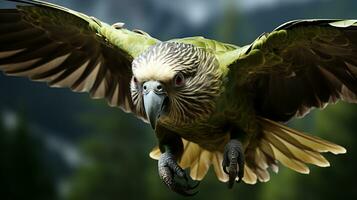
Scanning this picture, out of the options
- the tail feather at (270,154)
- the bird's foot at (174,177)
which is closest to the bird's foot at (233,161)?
the bird's foot at (174,177)

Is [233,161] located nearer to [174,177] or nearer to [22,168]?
[174,177]

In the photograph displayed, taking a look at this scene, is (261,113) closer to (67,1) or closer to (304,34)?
(304,34)

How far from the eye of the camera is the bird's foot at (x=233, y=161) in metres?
3.17

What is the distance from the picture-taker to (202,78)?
3.01m

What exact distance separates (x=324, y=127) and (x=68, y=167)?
5690mm

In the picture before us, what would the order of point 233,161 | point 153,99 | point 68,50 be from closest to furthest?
point 153,99, point 233,161, point 68,50

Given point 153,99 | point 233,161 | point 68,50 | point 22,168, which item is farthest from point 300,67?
point 22,168

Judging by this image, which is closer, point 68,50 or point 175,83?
point 175,83

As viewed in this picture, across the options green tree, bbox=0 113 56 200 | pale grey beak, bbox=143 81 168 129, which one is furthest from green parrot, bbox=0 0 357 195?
green tree, bbox=0 113 56 200

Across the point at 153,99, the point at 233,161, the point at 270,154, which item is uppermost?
the point at 153,99

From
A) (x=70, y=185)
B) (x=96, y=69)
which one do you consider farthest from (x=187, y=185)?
(x=70, y=185)

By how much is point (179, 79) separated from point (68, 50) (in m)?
1.05

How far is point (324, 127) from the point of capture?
1157 centimetres

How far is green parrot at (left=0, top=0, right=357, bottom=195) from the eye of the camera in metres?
2.96
